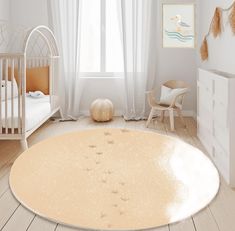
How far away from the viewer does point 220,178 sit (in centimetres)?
249

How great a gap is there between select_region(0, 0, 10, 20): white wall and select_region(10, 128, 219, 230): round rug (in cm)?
213

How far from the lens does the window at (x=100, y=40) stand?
4953 millimetres

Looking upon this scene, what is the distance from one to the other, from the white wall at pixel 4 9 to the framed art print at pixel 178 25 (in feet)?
7.06

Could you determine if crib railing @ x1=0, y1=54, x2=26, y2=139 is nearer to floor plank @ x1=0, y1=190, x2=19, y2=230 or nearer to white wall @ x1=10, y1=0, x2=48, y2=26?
floor plank @ x1=0, y1=190, x2=19, y2=230

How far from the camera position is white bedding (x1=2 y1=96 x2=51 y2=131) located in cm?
307

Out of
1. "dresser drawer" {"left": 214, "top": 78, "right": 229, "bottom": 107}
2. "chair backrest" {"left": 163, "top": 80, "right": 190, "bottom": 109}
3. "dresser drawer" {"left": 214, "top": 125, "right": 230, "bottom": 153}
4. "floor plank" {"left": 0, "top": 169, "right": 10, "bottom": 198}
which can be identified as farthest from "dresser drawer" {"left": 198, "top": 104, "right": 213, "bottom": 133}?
"floor plank" {"left": 0, "top": 169, "right": 10, "bottom": 198}

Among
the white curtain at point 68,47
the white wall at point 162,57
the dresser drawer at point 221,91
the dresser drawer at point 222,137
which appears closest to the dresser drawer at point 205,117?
the dresser drawer at point 222,137

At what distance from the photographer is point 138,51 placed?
4855mm

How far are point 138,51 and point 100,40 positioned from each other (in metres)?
0.59

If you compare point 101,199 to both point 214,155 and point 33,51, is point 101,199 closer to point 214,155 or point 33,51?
point 214,155

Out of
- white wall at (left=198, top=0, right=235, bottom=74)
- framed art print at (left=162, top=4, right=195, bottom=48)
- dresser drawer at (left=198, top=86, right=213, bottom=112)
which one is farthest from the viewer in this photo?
framed art print at (left=162, top=4, right=195, bottom=48)

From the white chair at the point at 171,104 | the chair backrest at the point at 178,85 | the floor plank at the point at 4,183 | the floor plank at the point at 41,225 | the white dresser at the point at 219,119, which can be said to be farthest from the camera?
the chair backrest at the point at 178,85

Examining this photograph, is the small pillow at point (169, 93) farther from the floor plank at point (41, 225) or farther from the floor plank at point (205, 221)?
the floor plank at point (41, 225)

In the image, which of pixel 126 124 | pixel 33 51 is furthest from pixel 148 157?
pixel 33 51
